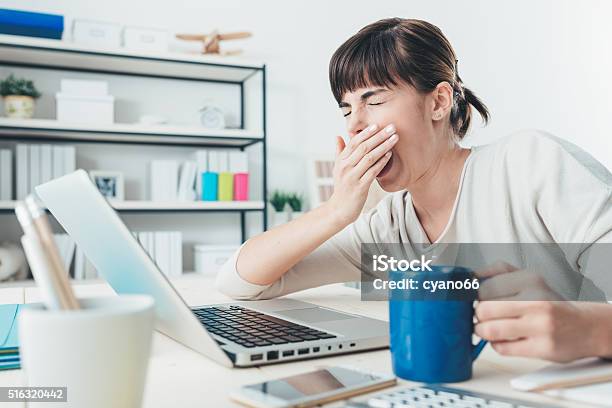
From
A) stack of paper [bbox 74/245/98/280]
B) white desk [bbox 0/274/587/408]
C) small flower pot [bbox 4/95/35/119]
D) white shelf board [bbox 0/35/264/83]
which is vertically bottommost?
stack of paper [bbox 74/245/98/280]

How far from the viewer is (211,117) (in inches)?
Result: 115

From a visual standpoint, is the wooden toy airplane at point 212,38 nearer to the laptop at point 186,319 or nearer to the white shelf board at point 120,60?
the white shelf board at point 120,60

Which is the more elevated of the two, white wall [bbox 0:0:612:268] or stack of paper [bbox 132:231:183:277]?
white wall [bbox 0:0:612:268]

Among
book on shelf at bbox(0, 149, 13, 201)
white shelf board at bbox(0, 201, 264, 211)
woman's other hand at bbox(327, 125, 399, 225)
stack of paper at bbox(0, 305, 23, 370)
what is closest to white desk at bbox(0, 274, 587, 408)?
stack of paper at bbox(0, 305, 23, 370)

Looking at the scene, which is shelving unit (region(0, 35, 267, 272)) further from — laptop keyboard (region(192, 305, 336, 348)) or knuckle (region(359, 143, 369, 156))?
laptop keyboard (region(192, 305, 336, 348))

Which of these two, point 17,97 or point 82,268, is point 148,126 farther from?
point 82,268

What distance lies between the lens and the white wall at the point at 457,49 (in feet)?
10.0

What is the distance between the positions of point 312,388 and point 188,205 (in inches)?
93.0

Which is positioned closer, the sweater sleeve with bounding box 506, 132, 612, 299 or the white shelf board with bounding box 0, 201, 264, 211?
the sweater sleeve with bounding box 506, 132, 612, 299

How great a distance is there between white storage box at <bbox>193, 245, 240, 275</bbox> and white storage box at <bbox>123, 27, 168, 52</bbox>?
0.96 m

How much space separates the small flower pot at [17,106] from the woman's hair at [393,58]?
185cm

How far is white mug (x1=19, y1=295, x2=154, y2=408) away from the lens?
35 cm

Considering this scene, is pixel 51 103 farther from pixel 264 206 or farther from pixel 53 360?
pixel 53 360

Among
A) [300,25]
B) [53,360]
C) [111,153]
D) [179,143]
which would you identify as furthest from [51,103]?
[53,360]
